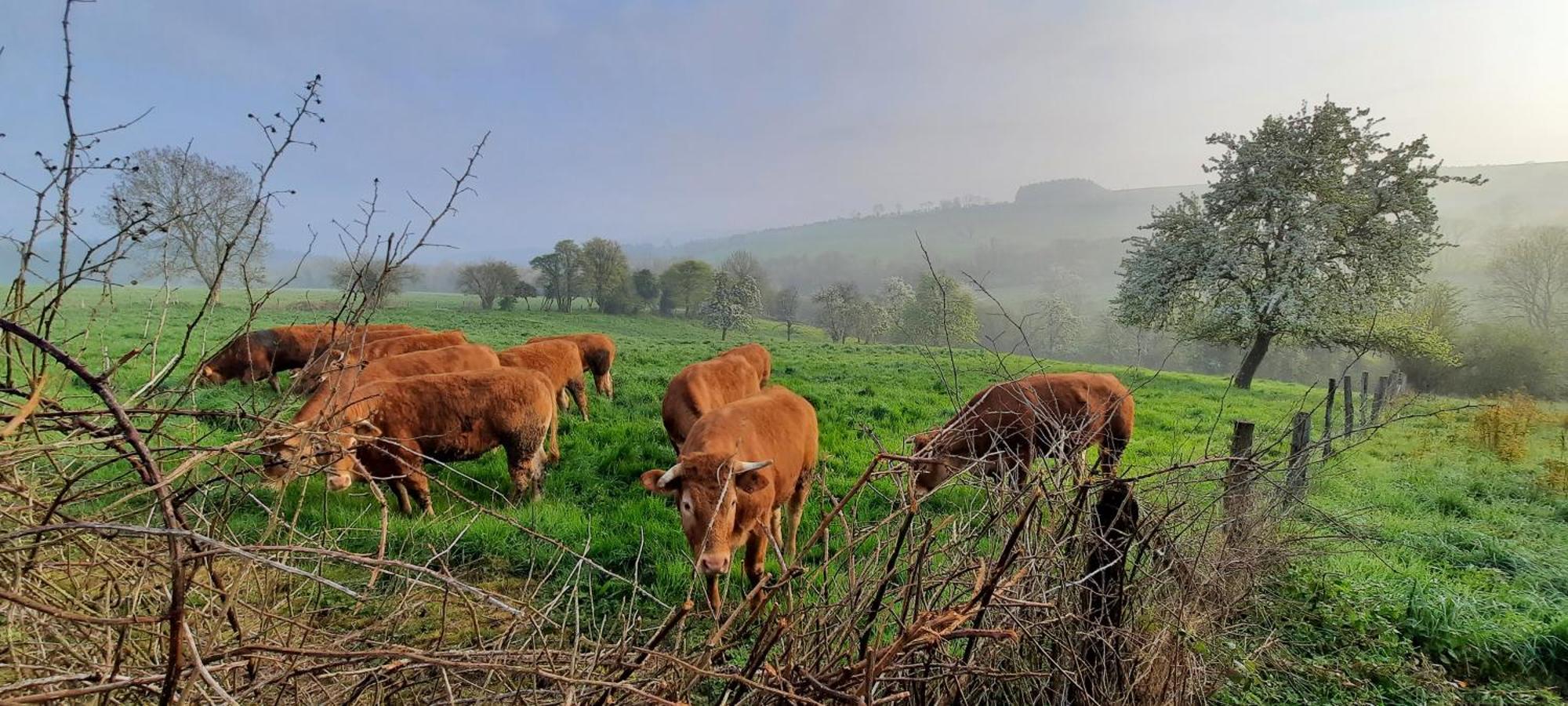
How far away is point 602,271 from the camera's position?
178 feet

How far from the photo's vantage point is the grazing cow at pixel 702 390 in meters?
7.82

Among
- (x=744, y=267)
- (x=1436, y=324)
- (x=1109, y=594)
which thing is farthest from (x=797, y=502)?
(x=744, y=267)

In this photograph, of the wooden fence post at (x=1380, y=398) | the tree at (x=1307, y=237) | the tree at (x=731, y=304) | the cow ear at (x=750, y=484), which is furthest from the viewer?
the tree at (x=731, y=304)

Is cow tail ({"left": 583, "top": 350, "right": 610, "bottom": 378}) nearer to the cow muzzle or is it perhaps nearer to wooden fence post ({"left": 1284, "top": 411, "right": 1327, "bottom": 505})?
the cow muzzle

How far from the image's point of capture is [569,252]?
5434 cm

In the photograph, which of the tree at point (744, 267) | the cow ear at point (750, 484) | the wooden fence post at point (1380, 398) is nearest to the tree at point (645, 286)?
the tree at point (744, 267)

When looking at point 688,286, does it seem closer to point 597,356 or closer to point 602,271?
point 602,271

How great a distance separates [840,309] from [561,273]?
2737 cm

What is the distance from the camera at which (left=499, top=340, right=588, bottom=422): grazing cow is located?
10641 mm

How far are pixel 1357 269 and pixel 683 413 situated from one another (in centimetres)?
2569

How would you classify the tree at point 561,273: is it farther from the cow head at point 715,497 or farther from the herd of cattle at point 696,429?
the cow head at point 715,497

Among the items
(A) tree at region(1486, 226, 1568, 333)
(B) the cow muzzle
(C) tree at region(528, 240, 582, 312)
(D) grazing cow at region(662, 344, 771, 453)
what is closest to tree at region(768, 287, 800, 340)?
(C) tree at region(528, 240, 582, 312)

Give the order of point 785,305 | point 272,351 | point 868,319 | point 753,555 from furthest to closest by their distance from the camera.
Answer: point 785,305
point 868,319
point 272,351
point 753,555

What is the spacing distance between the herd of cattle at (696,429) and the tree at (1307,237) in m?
18.1
